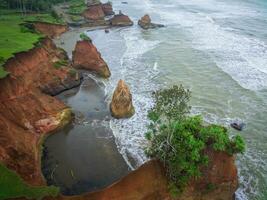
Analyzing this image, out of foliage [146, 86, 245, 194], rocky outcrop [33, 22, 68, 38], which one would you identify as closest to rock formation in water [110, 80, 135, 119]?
foliage [146, 86, 245, 194]

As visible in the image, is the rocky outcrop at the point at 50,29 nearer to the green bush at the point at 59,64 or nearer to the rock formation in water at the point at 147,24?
the rock formation in water at the point at 147,24

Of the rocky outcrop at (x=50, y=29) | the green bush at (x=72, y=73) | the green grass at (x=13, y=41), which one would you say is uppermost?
the green grass at (x=13, y=41)

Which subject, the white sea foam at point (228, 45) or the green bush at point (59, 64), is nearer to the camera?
the green bush at point (59, 64)

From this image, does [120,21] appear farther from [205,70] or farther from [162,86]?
[162,86]

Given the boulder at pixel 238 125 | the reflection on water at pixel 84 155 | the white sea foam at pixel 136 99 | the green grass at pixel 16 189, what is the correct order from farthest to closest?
the boulder at pixel 238 125
the white sea foam at pixel 136 99
the reflection on water at pixel 84 155
the green grass at pixel 16 189

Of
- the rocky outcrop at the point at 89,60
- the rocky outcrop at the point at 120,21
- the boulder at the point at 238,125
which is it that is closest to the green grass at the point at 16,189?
the boulder at the point at 238,125

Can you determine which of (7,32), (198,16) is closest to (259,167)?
(7,32)
